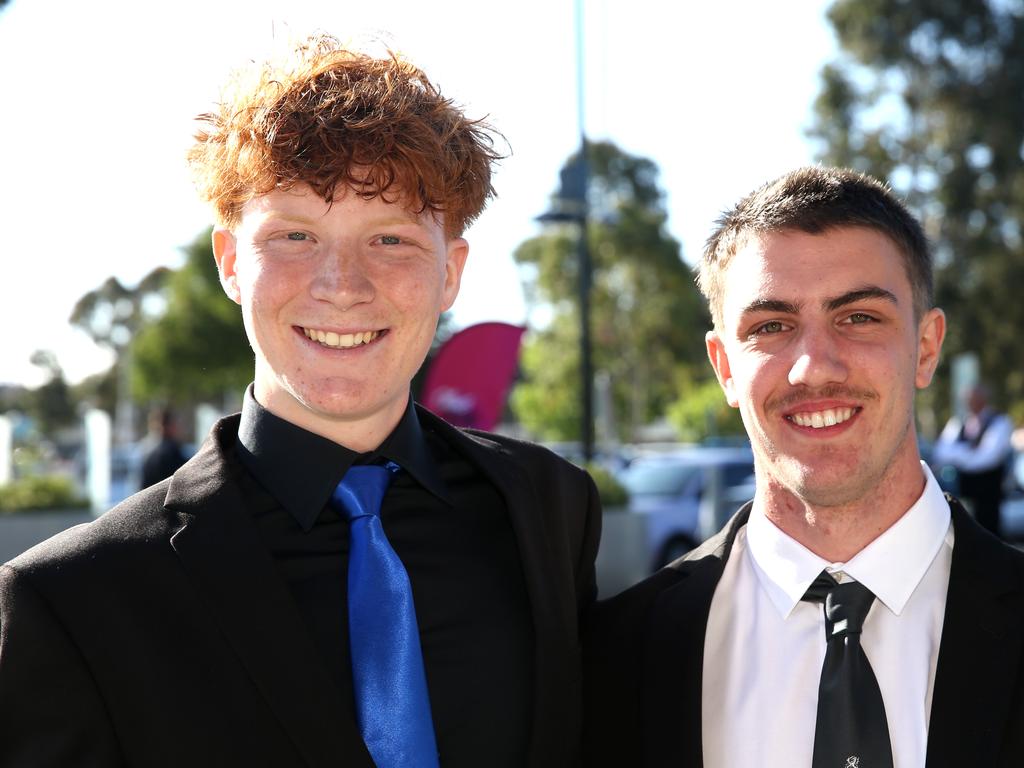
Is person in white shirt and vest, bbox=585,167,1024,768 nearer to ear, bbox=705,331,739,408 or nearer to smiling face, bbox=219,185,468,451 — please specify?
ear, bbox=705,331,739,408

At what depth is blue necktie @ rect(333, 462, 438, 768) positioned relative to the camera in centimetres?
204

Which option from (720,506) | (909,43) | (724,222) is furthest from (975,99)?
(724,222)

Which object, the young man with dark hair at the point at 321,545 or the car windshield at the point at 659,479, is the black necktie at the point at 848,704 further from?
the car windshield at the point at 659,479

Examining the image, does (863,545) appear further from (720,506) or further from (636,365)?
(636,365)

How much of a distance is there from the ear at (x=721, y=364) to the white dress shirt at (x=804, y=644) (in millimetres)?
350

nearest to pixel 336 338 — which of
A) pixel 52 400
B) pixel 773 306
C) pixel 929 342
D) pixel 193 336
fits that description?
pixel 773 306

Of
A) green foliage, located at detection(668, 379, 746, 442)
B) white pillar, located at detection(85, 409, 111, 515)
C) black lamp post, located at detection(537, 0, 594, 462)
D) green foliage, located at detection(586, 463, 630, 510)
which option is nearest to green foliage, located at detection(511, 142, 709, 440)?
green foliage, located at detection(668, 379, 746, 442)

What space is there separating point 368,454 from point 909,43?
2809cm

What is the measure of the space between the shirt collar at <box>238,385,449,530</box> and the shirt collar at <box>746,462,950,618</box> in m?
0.77

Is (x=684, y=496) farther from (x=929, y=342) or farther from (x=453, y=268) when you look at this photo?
(x=453, y=268)

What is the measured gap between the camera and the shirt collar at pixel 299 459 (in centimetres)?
226

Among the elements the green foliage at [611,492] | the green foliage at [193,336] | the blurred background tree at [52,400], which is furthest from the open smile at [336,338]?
the blurred background tree at [52,400]

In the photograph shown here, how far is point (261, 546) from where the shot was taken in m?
2.13

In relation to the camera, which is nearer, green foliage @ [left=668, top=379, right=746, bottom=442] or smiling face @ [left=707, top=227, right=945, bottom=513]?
smiling face @ [left=707, top=227, right=945, bottom=513]
